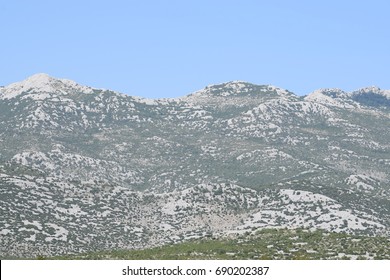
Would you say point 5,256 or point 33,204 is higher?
point 33,204

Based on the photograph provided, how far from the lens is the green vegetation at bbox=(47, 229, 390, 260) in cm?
12412

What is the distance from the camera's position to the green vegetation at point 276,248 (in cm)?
12412

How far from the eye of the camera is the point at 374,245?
136250 mm

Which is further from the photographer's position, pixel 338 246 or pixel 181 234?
pixel 181 234

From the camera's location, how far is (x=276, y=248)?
137 meters

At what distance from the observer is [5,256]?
147 meters

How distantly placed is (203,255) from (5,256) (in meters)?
40.3
